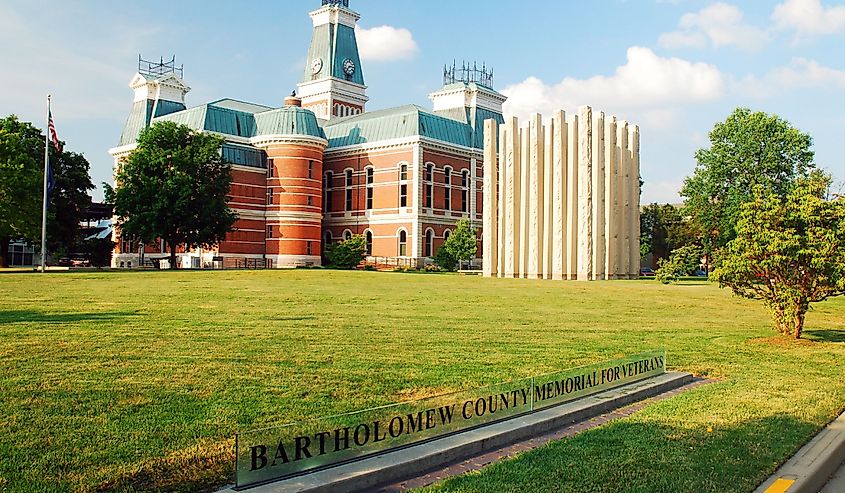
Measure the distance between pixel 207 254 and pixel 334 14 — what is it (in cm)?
2929

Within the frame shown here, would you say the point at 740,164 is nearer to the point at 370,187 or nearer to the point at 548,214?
the point at 548,214

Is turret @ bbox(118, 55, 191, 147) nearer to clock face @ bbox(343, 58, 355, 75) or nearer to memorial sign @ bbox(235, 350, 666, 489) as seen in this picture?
clock face @ bbox(343, 58, 355, 75)

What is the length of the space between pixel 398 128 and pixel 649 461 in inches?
2106

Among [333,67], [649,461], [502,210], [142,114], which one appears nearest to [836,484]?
[649,461]

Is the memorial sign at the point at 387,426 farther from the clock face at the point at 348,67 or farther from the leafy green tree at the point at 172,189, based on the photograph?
the clock face at the point at 348,67

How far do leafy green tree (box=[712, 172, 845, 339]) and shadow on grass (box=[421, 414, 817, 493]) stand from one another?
7.46 m

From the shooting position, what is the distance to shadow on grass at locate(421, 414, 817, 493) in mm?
5641

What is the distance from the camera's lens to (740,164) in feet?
163

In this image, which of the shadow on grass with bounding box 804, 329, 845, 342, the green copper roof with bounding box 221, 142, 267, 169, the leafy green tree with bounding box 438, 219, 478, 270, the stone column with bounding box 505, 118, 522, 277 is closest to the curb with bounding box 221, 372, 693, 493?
the shadow on grass with bounding box 804, 329, 845, 342

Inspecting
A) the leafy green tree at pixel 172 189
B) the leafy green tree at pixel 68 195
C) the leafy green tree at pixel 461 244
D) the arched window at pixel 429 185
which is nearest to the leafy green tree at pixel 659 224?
the arched window at pixel 429 185

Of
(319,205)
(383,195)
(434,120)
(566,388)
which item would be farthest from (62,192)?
(566,388)

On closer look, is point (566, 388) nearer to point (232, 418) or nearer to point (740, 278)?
point (232, 418)

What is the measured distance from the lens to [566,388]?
8383 mm

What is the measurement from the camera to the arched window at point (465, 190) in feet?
201
